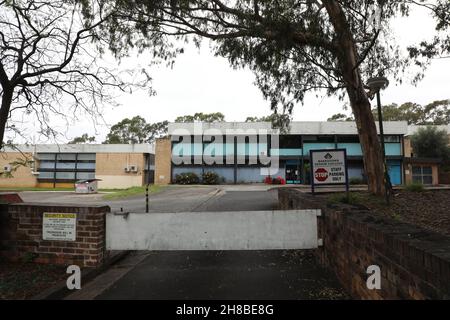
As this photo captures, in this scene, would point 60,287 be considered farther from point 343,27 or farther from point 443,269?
point 343,27

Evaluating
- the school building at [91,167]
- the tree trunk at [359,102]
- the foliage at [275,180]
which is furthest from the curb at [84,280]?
the school building at [91,167]

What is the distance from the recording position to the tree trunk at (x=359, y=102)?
10.2 meters

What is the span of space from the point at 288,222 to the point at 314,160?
12.3ft

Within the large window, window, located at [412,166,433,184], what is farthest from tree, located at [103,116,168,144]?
window, located at [412,166,433,184]

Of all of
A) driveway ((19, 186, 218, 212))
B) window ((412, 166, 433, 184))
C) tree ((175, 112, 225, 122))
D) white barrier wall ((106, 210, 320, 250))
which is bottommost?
driveway ((19, 186, 218, 212))

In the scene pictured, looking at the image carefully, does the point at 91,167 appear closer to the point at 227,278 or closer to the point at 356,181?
the point at 356,181

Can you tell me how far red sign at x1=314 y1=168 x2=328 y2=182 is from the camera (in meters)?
8.72

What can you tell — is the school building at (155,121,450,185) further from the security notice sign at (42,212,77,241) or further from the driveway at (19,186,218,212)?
the security notice sign at (42,212,77,241)

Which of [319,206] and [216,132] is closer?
[319,206]

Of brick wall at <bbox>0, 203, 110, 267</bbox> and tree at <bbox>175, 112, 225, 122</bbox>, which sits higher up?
tree at <bbox>175, 112, 225, 122</bbox>

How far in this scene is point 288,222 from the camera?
5.48 meters

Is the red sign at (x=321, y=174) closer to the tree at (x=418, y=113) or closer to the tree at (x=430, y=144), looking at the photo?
the tree at (x=430, y=144)

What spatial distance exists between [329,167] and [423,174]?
109 ft
